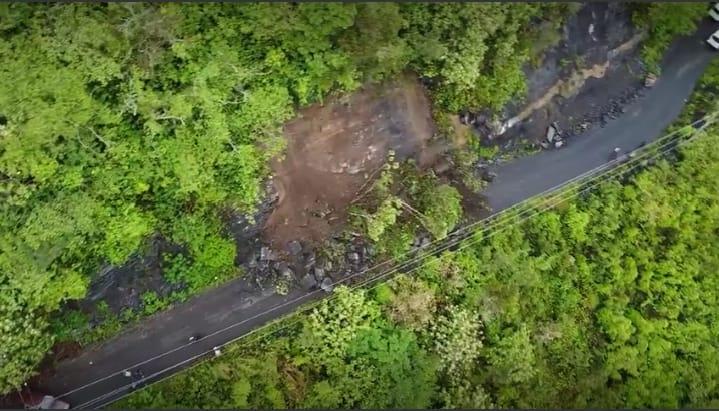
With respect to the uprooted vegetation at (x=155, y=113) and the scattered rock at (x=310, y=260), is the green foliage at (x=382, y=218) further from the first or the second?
the uprooted vegetation at (x=155, y=113)

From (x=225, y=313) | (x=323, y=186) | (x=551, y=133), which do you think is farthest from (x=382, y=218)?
(x=551, y=133)

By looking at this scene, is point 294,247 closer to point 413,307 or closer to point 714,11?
point 413,307

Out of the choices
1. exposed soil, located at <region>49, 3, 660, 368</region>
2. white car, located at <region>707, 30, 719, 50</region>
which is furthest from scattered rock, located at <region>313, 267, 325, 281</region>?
white car, located at <region>707, 30, 719, 50</region>

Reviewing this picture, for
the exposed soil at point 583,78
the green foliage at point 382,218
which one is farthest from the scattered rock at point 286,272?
the exposed soil at point 583,78

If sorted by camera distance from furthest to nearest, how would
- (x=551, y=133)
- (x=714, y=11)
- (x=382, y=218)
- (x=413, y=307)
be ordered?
(x=714, y=11), (x=551, y=133), (x=382, y=218), (x=413, y=307)

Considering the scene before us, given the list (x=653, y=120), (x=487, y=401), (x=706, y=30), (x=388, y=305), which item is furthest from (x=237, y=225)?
(x=706, y=30)

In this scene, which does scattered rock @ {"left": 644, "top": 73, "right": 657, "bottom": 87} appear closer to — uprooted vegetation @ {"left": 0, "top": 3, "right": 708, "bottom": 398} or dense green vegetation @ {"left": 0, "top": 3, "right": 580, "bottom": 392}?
uprooted vegetation @ {"left": 0, "top": 3, "right": 708, "bottom": 398}
